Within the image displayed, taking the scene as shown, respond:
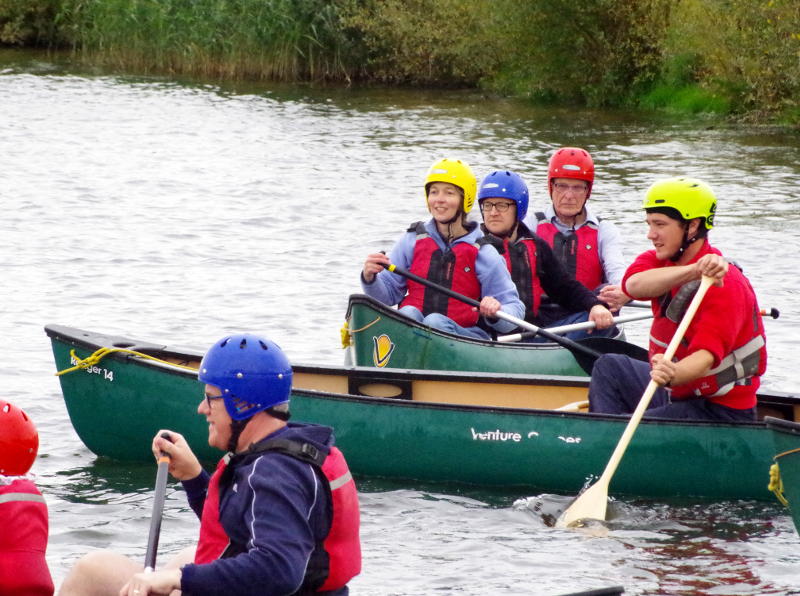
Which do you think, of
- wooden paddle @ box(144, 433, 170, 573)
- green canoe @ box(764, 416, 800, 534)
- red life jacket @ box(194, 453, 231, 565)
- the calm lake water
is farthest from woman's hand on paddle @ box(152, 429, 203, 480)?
green canoe @ box(764, 416, 800, 534)

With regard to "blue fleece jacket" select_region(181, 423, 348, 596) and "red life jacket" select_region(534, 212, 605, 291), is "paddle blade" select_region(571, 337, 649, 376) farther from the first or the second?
"blue fleece jacket" select_region(181, 423, 348, 596)

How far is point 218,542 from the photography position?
3867 mm

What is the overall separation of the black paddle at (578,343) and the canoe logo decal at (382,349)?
1.35 ft

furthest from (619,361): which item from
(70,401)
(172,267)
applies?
(172,267)

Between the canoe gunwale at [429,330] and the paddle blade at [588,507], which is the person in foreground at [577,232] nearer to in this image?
the canoe gunwale at [429,330]

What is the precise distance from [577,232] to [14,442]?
5.21 meters

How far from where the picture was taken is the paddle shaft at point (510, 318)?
8047 millimetres

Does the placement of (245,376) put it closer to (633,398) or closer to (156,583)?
(156,583)

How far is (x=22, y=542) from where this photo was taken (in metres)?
4.39

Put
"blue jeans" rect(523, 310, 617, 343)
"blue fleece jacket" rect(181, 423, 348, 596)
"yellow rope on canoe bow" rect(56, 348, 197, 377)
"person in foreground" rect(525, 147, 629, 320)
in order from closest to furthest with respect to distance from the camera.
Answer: "blue fleece jacket" rect(181, 423, 348, 596) < "yellow rope on canoe bow" rect(56, 348, 197, 377) < "blue jeans" rect(523, 310, 617, 343) < "person in foreground" rect(525, 147, 629, 320)

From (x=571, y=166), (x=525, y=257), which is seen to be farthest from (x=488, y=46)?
(x=525, y=257)

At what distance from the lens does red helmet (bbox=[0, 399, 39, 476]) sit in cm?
448

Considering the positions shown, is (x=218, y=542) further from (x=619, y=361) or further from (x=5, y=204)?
(x=5, y=204)

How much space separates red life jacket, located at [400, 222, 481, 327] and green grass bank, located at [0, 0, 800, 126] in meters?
15.9
